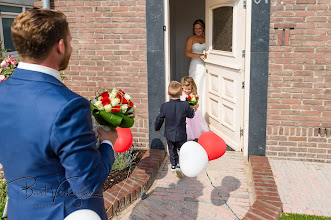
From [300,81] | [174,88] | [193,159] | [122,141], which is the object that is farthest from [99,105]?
[300,81]

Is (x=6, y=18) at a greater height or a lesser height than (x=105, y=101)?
greater

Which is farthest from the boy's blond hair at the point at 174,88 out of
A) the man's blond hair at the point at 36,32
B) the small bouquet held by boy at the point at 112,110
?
the man's blond hair at the point at 36,32

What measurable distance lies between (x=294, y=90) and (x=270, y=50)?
0.82 m

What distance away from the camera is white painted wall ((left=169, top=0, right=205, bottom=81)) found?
10945 millimetres

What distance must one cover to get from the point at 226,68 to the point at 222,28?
2.83 feet

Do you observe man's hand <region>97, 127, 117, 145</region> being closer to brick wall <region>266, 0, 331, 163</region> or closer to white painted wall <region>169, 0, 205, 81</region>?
brick wall <region>266, 0, 331, 163</region>

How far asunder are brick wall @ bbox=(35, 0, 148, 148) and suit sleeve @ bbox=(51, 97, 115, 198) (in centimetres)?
431

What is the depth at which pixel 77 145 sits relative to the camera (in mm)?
1526

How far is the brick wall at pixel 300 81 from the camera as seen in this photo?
199 inches

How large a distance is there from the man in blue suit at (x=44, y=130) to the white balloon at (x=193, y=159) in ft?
6.49

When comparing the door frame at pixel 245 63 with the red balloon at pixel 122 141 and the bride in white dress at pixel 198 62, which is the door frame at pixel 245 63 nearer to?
the bride in white dress at pixel 198 62

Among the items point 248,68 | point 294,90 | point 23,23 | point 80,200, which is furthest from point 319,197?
point 23,23

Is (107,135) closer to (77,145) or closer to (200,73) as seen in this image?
(77,145)

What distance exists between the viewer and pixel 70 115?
59.8 inches
